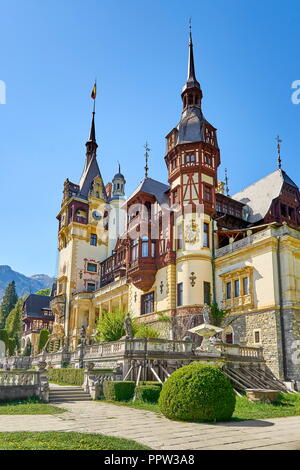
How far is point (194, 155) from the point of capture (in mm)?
36969

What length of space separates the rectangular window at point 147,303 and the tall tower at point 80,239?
15.9 meters

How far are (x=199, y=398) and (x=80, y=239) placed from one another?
4551 cm

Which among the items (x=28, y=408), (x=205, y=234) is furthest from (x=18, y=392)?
(x=205, y=234)

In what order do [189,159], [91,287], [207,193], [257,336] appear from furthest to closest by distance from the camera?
[91,287] → [189,159] → [207,193] → [257,336]

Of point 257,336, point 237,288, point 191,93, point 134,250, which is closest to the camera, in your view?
point 257,336

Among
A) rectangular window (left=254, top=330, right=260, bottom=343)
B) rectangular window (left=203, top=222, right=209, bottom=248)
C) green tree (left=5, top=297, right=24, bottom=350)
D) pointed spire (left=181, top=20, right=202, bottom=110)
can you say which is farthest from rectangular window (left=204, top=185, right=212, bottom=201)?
green tree (left=5, top=297, right=24, bottom=350)

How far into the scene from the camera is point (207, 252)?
116 ft

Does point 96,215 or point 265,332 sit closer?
point 265,332

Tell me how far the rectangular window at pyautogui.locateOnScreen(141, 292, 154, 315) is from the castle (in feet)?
0.31

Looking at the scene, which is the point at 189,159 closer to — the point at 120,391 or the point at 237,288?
the point at 237,288

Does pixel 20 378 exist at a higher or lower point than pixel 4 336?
lower

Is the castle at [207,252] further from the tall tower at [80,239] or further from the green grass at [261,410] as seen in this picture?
the green grass at [261,410]

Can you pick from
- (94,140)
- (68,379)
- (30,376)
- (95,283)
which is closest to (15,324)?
(95,283)
